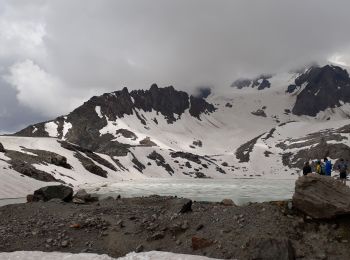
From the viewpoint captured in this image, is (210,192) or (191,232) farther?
(210,192)

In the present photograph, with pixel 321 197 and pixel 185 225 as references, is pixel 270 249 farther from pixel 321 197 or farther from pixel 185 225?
pixel 185 225

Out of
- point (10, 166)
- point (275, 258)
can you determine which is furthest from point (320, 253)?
point (10, 166)

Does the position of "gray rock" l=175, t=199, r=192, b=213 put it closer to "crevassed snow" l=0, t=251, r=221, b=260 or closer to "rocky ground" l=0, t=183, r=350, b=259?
"rocky ground" l=0, t=183, r=350, b=259

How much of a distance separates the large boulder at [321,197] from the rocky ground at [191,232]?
493mm

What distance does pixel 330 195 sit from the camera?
23.5 meters

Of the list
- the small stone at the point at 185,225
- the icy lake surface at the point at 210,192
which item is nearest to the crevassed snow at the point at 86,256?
the small stone at the point at 185,225

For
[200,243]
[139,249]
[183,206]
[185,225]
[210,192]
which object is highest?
[210,192]

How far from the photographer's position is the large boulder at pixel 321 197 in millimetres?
22922

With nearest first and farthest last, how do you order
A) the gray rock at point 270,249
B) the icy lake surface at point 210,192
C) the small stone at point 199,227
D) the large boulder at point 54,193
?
the gray rock at point 270,249 → the small stone at point 199,227 → the large boulder at point 54,193 → the icy lake surface at point 210,192

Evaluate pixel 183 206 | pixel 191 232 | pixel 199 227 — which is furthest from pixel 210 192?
pixel 191 232

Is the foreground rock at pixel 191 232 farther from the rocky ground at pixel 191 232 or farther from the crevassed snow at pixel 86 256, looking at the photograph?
the crevassed snow at pixel 86 256

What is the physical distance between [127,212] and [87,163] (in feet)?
340

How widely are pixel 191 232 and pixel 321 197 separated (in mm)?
7330

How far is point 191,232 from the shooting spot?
75.9 ft
